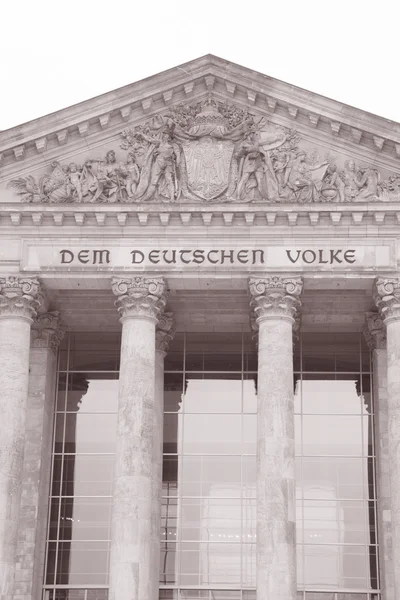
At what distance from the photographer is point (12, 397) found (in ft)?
107

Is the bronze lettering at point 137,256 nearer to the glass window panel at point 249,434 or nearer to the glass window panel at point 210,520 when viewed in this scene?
the glass window panel at point 249,434

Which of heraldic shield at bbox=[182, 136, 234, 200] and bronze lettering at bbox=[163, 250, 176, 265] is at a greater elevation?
heraldic shield at bbox=[182, 136, 234, 200]

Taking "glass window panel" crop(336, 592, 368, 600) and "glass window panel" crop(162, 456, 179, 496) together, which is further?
"glass window panel" crop(162, 456, 179, 496)

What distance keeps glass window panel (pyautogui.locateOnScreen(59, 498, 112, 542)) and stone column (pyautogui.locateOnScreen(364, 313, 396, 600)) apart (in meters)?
8.83

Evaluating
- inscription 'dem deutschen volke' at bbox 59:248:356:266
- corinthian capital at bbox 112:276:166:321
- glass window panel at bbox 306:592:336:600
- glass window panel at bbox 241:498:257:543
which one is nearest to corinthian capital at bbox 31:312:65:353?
inscription 'dem deutschen volke' at bbox 59:248:356:266

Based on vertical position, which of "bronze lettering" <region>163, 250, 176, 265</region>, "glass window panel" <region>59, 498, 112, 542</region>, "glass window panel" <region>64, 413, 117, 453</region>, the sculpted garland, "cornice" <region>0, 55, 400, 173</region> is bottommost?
"glass window panel" <region>59, 498, 112, 542</region>

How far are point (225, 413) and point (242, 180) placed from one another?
8399mm

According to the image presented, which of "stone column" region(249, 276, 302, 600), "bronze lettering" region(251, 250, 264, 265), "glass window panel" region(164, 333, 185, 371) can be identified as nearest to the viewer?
"stone column" region(249, 276, 302, 600)

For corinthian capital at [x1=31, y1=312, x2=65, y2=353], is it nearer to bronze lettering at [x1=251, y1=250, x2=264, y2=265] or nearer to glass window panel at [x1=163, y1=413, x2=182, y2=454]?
glass window panel at [x1=163, y1=413, x2=182, y2=454]

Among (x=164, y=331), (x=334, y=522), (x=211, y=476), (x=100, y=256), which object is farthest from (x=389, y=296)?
(x=211, y=476)

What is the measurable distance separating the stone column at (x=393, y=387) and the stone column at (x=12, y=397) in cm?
1048

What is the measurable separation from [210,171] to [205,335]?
6.68m

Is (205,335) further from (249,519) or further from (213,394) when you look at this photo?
(249,519)

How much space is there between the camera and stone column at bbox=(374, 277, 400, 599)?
31141mm
